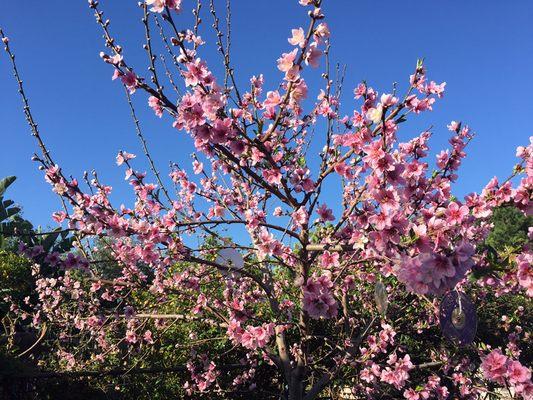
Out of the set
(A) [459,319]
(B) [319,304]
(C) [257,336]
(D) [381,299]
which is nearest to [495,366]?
(A) [459,319]

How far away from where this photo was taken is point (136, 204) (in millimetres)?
3836

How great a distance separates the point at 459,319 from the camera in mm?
1956

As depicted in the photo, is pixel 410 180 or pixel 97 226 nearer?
pixel 410 180

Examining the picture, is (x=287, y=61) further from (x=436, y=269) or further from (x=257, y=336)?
(x=257, y=336)

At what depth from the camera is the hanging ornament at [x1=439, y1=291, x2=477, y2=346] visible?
1.95 meters

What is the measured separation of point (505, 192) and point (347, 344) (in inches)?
102

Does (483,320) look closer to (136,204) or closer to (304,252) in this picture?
(304,252)

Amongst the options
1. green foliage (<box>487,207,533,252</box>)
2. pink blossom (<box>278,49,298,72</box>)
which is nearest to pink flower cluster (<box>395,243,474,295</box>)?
pink blossom (<box>278,49,298,72</box>)

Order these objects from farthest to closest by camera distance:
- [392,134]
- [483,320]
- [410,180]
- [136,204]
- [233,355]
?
[483,320] < [233,355] < [136,204] < [392,134] < [410,180]

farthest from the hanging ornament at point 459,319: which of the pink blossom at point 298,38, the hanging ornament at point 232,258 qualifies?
the pink blossom at point 298,38

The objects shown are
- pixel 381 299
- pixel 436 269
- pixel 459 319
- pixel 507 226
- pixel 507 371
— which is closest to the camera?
pixel 436 269

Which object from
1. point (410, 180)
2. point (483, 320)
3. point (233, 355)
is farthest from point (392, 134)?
point (483, 320)

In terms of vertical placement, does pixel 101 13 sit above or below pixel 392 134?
above

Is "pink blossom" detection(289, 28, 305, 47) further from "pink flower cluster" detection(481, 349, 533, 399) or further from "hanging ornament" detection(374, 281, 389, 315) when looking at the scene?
"pink flower cluster" detection(481, 349, 533, 399)
